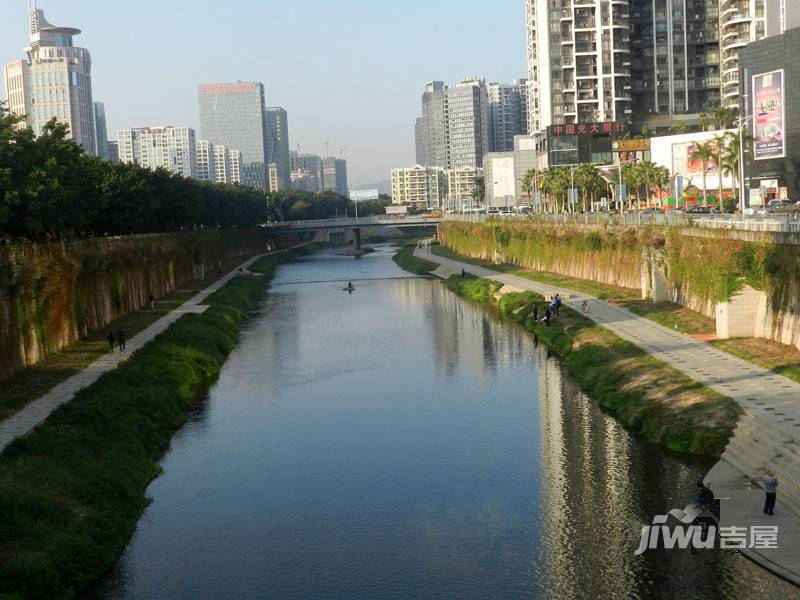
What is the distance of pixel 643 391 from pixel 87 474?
27.1 metres

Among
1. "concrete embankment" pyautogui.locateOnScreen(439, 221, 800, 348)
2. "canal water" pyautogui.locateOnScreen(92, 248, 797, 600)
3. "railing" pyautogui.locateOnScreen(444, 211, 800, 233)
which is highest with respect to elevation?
"railing" pyautogui.locateOnScreen(444, 211, 800, 233)

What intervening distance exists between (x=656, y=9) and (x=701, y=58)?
13.3m

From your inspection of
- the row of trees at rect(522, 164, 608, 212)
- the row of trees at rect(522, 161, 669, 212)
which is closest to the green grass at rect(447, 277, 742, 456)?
the row of trees at rect(522, 161, 669, 212)

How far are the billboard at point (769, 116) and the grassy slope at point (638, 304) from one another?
35.1m

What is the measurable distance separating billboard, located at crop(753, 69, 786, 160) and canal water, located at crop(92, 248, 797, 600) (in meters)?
72.6

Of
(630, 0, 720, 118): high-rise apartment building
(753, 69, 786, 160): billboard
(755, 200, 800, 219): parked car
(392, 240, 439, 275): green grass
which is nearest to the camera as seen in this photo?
(755, 200, 800, 219): parked car

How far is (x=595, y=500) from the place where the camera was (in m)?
37.2

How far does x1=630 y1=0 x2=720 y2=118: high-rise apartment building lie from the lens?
197250 millimetres

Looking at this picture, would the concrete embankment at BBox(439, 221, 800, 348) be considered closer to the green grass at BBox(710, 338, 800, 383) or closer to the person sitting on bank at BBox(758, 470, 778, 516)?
the green grass at BBox(710, 338, 800, 383)

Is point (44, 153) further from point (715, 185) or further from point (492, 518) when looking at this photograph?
point (715, 185)

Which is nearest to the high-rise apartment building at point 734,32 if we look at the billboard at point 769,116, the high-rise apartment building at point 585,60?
the high-rise apartment building at point 585,60

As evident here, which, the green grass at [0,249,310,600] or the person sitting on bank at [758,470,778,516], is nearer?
the green grass at [0,249,310,600]

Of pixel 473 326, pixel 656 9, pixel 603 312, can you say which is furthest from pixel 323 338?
pixel 656 9

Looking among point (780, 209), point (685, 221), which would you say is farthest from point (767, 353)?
point (780, 209)
